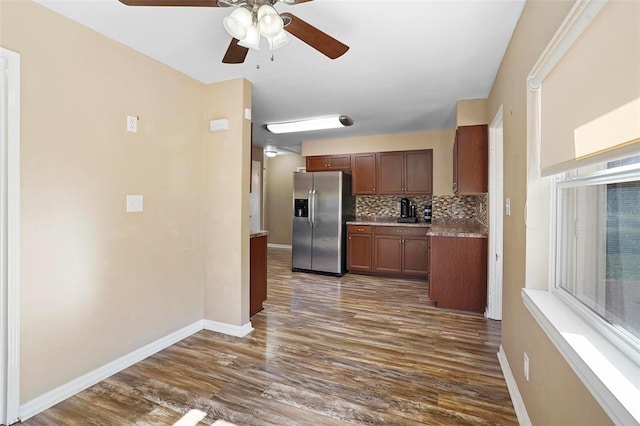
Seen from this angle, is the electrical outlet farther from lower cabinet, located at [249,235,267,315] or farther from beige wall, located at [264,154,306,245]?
beige wall, located at [264,154,306,245]

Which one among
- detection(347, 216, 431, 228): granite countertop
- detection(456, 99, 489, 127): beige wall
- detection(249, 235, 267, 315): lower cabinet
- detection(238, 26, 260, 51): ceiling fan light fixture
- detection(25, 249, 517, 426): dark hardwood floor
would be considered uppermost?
detection(456, 99, 489, 127): beige wall

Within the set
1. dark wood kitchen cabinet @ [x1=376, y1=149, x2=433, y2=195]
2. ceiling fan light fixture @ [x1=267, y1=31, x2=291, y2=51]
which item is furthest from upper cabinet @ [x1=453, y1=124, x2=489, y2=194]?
ceiling fan light fixture @ [x1=267, y1=31, x2=291, y2=51]

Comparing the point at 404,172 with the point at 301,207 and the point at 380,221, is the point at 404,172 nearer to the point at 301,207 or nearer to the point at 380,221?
the point at 380,221

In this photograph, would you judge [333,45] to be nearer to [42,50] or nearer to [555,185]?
[555,185]

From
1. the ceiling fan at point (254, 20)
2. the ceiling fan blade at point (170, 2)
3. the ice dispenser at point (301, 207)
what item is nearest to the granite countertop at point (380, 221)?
the ice dispenser at point (301, 207)

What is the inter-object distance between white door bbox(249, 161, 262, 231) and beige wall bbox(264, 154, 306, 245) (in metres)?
0.59

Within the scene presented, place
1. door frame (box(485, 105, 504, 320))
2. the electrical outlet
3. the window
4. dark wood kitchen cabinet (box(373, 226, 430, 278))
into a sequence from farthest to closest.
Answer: dark wood kitchen cabinet (box(373, 226, 430, 278)), door frame (box(485, 105, 504, 320)), the electrical outlet, the window

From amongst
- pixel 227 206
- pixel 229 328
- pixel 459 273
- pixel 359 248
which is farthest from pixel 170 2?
pixel 359 248

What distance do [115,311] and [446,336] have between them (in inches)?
109

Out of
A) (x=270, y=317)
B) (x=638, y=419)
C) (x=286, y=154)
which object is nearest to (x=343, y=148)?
(x=286, y=154)

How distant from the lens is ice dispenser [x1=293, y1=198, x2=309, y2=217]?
5.40 metres

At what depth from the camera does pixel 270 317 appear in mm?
3326

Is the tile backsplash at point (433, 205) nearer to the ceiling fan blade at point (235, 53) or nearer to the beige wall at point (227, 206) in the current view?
the beige wall at point (227, 206)

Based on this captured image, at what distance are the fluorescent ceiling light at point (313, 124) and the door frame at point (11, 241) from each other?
303cm
